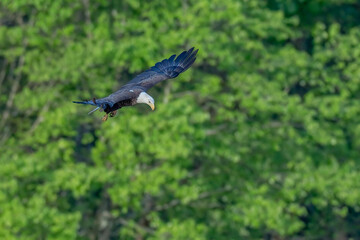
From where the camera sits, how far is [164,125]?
1827 centimetres

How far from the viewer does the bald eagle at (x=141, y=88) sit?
10852 millimetres

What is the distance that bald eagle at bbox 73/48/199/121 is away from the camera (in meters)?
10.9

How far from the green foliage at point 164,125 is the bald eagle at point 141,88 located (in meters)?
4.88

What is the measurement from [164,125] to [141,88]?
6424 mm

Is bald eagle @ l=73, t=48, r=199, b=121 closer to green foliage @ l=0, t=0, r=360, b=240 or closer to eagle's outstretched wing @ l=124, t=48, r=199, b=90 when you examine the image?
eagle's outstretched wing @ l=124, t=48, r=199, b=90

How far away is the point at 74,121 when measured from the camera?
18.8m

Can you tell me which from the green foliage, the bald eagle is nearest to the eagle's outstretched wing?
the bald eagle

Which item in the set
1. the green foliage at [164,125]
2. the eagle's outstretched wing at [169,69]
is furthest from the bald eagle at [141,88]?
the green foliage at [164,125]

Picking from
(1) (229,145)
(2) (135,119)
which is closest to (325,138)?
(1) (229,145)

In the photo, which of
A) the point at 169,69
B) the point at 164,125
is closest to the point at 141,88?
the point at 169,69

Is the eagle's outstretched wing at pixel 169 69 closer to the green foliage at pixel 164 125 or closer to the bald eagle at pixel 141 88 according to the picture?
the bald eagle at pixel 141 88

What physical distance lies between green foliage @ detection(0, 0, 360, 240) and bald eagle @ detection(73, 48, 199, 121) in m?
4.88

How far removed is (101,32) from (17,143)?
2.49 m

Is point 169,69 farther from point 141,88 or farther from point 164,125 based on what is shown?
point 164,125
